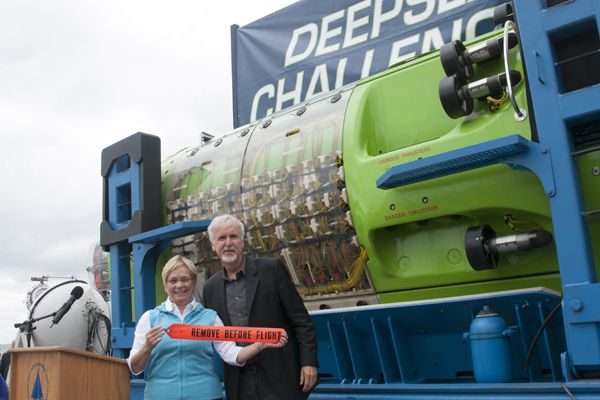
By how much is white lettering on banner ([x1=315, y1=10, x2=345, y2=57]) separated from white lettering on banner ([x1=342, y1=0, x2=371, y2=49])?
132 millimetres

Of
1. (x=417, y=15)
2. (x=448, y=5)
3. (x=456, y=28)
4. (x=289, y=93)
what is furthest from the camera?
(x=289, y=93)

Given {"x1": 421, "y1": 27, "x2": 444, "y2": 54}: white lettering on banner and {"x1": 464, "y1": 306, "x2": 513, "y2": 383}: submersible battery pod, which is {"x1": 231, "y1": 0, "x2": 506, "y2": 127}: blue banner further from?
{"x1": 464, "y1": 306, "x2": 513, "y2": 383}: submersible battery pod

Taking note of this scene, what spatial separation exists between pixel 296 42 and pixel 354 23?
38.9 inches

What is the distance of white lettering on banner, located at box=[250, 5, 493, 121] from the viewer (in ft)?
23.1

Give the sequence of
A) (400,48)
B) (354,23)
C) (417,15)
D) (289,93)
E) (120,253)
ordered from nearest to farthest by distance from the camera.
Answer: (120,253), (417,15), (400,48), (354,23), (289,93)

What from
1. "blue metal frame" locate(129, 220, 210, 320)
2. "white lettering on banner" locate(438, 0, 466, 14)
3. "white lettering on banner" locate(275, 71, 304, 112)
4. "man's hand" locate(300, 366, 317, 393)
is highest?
"white lettering on banner" locate(438, 0, 466, 14)

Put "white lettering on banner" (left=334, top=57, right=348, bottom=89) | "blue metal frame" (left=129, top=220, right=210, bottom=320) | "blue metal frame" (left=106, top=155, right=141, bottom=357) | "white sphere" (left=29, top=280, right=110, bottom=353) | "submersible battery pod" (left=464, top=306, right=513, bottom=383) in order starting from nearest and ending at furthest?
"submersible battery pod" (left=464, top=306, right=513, bottom=383) < "blue metal frame" (left=129, top=220, right=210, bottom=320) < "blue metal frame" (left=106, top=155, right=141, bottom=357) < "white sphere" (left=29, top=280, right=110, bottom=353) < "white lettering on banner" (left=334, top=57, right=348, bottom=89)

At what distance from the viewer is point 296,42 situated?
852 centimetres

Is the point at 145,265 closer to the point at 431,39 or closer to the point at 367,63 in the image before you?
the point at 367,63

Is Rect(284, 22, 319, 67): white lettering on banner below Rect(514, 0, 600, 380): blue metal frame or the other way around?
the other way around

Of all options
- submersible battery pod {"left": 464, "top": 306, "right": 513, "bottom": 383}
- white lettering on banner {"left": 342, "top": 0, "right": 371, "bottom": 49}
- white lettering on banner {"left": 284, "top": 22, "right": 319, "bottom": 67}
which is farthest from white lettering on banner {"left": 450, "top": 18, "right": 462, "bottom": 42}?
submersible battery pod {"left": 464, "top": 306, "right": 513, "bottom": 383}

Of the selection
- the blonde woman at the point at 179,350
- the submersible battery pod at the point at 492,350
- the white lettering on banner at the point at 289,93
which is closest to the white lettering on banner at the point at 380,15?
the white lettering on banner at the point at 289,93

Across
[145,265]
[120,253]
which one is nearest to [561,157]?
[145,265]

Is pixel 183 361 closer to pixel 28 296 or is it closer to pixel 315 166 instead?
pixel 315 166
